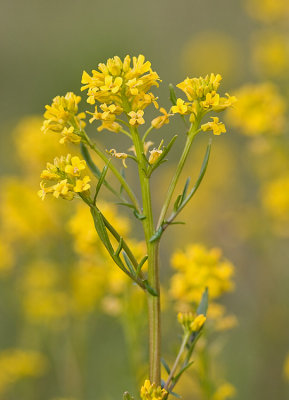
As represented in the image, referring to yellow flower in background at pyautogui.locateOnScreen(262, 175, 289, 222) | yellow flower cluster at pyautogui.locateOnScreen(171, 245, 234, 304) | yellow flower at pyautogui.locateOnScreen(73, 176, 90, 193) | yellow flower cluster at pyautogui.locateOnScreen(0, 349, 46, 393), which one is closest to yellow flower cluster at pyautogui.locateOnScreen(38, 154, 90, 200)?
yellow flower at pyautogui.locateOnScreen(73, 176, 90, 193)

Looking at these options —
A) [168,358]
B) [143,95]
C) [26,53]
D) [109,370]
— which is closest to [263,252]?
[168,358]

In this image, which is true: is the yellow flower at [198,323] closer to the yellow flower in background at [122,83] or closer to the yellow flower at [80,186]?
the yellow flower at [80,186]

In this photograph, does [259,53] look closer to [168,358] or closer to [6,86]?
[168,358]

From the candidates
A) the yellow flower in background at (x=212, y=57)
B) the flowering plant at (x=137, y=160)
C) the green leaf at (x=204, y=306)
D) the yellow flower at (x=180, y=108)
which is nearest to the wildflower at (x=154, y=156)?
the flowering plant at (x=137, y=160)

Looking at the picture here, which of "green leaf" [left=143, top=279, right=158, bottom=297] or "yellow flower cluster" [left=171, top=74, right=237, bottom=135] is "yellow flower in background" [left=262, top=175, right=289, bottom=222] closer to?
"yellow flower cluster" [left=171, top=74, right=237, bottom=135]

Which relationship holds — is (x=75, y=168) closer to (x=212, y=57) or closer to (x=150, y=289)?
(x=150, y=289)
